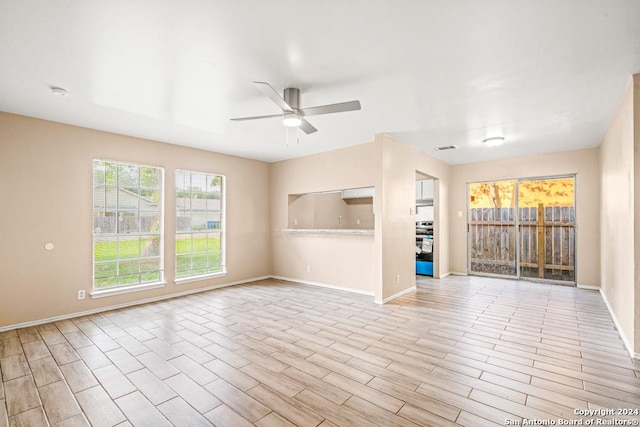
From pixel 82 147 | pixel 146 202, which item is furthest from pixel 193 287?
pixel 82 147

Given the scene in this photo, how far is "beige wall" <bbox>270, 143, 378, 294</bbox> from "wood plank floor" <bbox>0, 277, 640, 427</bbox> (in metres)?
1.03

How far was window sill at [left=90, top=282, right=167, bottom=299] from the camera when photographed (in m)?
4.36

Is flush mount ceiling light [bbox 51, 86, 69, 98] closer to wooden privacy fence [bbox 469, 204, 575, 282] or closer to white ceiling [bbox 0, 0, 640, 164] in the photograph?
white ceiling [bbox 0, 0, 640, 164]

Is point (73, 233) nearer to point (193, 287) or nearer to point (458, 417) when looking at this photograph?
point (193, 287)

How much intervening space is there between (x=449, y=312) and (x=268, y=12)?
13.5 feet

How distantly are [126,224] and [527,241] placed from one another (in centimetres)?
769

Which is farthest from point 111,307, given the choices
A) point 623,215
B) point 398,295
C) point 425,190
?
point 623,215

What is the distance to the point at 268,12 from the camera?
1950mm

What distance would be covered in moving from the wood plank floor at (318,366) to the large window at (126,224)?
69 cm

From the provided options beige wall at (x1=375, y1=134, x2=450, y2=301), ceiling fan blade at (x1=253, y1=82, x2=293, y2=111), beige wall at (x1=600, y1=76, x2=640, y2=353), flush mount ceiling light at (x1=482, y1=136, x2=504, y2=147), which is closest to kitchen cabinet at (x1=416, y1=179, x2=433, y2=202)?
beige wall at (x1=375, y1=134, x2=450, y2=301)

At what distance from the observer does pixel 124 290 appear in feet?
15.0

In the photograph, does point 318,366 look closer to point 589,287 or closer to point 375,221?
point 375,221

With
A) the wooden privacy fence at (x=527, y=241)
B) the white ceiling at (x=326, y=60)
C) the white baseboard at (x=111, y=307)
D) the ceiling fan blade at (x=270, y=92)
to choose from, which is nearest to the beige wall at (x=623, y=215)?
the white ceiling at (x=326, y=60)

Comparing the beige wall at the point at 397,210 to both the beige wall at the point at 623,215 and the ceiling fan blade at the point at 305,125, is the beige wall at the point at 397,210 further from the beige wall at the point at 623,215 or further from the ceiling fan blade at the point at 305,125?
the beige wall at the point at 623,215
